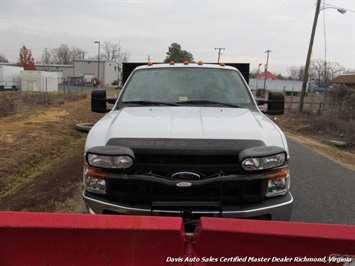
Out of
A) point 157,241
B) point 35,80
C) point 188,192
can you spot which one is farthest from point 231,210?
point 35,80

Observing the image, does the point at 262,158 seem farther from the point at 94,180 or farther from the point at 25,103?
the point at 25,103

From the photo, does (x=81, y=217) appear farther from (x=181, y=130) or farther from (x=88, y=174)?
(x=181, y=130)

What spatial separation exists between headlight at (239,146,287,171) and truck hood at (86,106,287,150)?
0.47ft

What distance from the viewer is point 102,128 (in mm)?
3242

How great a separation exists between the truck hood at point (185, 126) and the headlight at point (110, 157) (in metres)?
0.15

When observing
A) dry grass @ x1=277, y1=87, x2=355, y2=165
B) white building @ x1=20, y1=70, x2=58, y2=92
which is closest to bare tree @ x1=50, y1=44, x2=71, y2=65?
white building @ x1=20, y1=70, x2=58, y2=92

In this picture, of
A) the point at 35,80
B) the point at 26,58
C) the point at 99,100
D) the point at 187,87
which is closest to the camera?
the point at 187,87

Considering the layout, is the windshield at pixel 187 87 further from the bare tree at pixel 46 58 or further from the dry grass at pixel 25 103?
the bare tree at pixel 46 58

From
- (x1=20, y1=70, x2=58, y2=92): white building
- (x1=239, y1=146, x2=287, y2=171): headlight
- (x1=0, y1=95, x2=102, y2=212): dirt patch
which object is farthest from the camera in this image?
(x1=20, y1=70, x2=58, y2=92): white building

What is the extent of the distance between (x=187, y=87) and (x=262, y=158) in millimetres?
1901

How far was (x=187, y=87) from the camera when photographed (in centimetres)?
443

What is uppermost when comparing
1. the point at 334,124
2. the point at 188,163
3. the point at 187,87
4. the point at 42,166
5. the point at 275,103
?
the point at 187,87

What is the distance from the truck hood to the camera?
298cm

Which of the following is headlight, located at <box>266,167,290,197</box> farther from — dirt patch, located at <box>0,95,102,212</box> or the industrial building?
the industrial building
